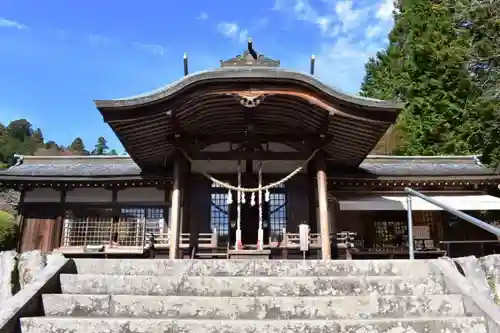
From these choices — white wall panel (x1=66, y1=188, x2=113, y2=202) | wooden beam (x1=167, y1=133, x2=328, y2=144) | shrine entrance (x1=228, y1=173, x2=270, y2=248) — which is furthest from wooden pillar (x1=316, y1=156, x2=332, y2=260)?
white wall panel (x1=66, y1=188, x2=113, y2=202)

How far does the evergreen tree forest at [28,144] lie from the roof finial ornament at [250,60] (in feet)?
137

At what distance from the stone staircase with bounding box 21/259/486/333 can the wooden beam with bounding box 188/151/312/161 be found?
635 cm

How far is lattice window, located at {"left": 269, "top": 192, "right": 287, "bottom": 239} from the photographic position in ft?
40.3

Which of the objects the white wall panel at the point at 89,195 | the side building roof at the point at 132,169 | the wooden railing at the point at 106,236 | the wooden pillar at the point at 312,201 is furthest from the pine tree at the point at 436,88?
the white wall panel at the point at 89,195

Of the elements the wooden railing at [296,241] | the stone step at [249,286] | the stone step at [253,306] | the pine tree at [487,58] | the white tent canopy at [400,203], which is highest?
the pine tree at [487,58]

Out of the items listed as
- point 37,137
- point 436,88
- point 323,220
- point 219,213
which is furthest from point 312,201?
point 37,137

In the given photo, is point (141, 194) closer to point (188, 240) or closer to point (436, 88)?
point (188, 240)

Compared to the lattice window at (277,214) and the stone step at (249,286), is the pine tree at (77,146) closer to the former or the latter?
the lattice window at (277,214)

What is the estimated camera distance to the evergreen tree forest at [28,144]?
54.0 metres

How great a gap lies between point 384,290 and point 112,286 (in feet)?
7.92

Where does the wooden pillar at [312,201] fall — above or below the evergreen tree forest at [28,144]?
below

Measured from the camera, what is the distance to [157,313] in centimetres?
359

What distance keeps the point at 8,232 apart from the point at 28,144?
56142 mm

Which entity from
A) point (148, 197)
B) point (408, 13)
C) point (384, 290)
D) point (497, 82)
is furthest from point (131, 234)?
point (408, 13)
